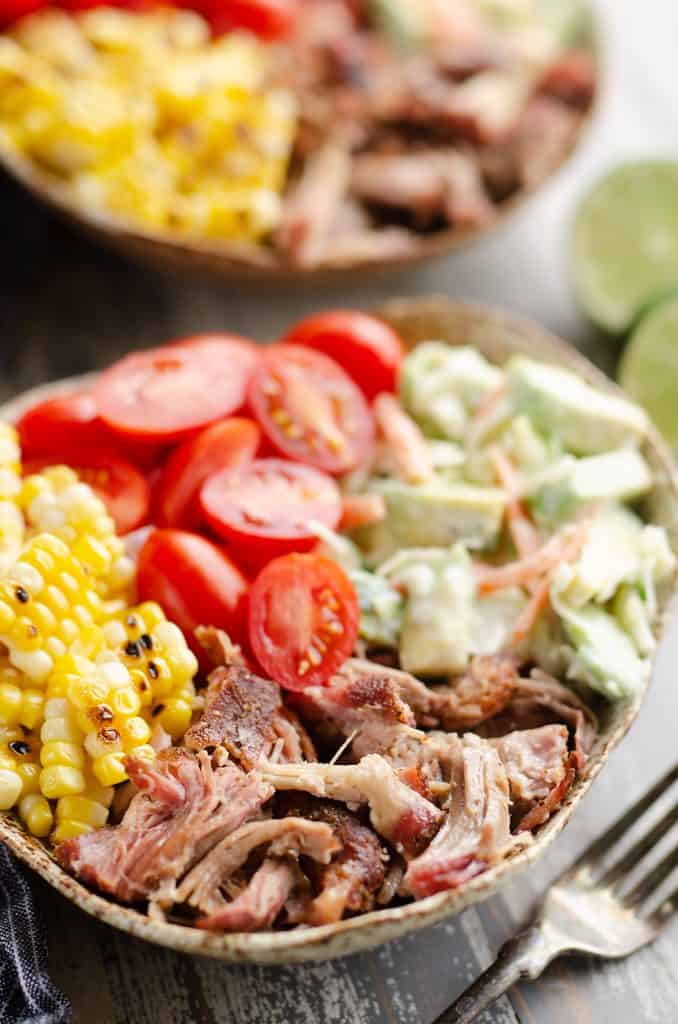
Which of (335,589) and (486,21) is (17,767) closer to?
(335,589)

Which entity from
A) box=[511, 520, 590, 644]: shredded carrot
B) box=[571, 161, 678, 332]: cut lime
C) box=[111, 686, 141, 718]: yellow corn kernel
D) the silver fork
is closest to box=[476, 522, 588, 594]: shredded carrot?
box=[511, 520, 590, 644]: shredded carrot

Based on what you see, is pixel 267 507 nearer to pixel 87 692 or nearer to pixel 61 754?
pixel 87 692

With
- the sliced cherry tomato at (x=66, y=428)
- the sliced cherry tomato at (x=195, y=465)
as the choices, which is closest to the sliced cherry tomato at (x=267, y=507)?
the sliced cherry tomato at (x=195, y=465)

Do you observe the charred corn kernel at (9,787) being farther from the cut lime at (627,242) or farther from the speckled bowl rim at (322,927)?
the cut lime at (627,242)

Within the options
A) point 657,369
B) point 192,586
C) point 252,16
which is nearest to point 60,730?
point 192,586

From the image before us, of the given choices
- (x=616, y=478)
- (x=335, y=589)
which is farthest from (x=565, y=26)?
(x=335, y=589)

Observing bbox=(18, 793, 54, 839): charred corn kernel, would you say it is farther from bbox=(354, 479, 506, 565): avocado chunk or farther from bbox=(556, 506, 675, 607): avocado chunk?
bbox=(556, 506, 675, 607): avocado chunk

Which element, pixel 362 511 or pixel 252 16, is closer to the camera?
pixel 362 511

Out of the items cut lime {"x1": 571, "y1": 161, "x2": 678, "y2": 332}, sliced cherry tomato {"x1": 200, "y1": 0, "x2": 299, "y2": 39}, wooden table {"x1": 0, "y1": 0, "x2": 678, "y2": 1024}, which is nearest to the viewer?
wooden table {"x1": 0, "y1": 0, "x2": 678, "y2": 1024}
